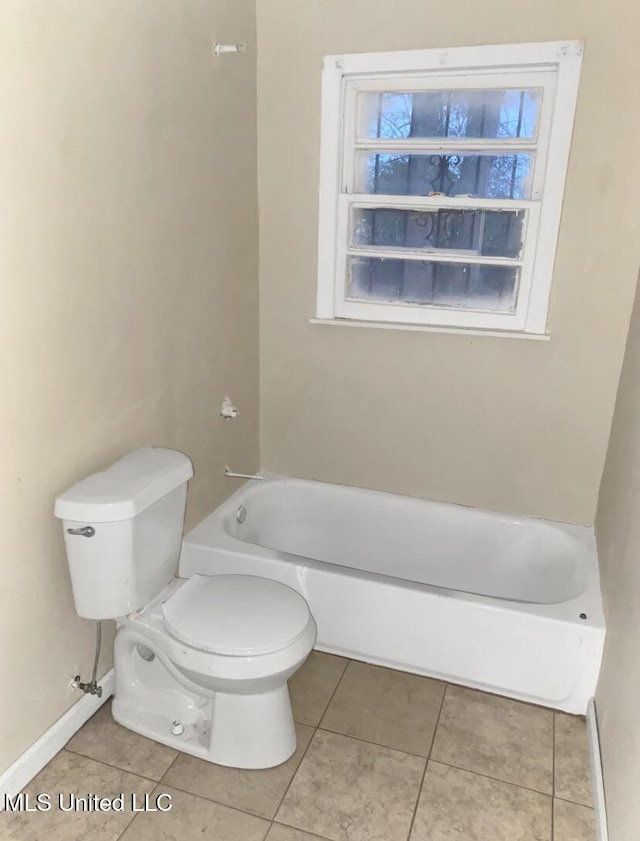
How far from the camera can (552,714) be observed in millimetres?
2080

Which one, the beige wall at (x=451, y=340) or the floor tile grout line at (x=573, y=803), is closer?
the floor tile grout line at (x=573, y=803)

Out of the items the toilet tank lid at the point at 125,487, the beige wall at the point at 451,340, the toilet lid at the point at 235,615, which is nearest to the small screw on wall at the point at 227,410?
the beige wall at the point at 451,340

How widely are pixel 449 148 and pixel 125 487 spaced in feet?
5.29

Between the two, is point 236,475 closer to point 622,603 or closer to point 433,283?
point 433,283

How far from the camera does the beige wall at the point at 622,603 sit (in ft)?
5.00

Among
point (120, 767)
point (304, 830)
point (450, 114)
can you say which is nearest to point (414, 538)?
point (304, 830)

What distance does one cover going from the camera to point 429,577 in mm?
2680

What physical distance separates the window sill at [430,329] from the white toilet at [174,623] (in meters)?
0.98

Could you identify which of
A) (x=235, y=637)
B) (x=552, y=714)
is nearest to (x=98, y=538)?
(x=235, y=637)

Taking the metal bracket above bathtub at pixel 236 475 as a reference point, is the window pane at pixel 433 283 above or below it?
above

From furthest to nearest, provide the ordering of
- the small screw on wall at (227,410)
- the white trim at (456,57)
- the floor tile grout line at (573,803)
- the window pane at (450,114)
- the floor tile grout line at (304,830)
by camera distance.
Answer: the small screw on wall at (227,410) → the window pane at (450,114) → the white trim at (456,57) → the floor tile grout line at (573,803) → the floor tile grout line at (304,830)

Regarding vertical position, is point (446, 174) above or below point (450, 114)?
below

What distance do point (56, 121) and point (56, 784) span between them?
1.66 meters

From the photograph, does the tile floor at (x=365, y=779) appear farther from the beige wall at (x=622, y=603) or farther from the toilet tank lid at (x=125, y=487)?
the toilet tank lid at (x=125, y=487)
